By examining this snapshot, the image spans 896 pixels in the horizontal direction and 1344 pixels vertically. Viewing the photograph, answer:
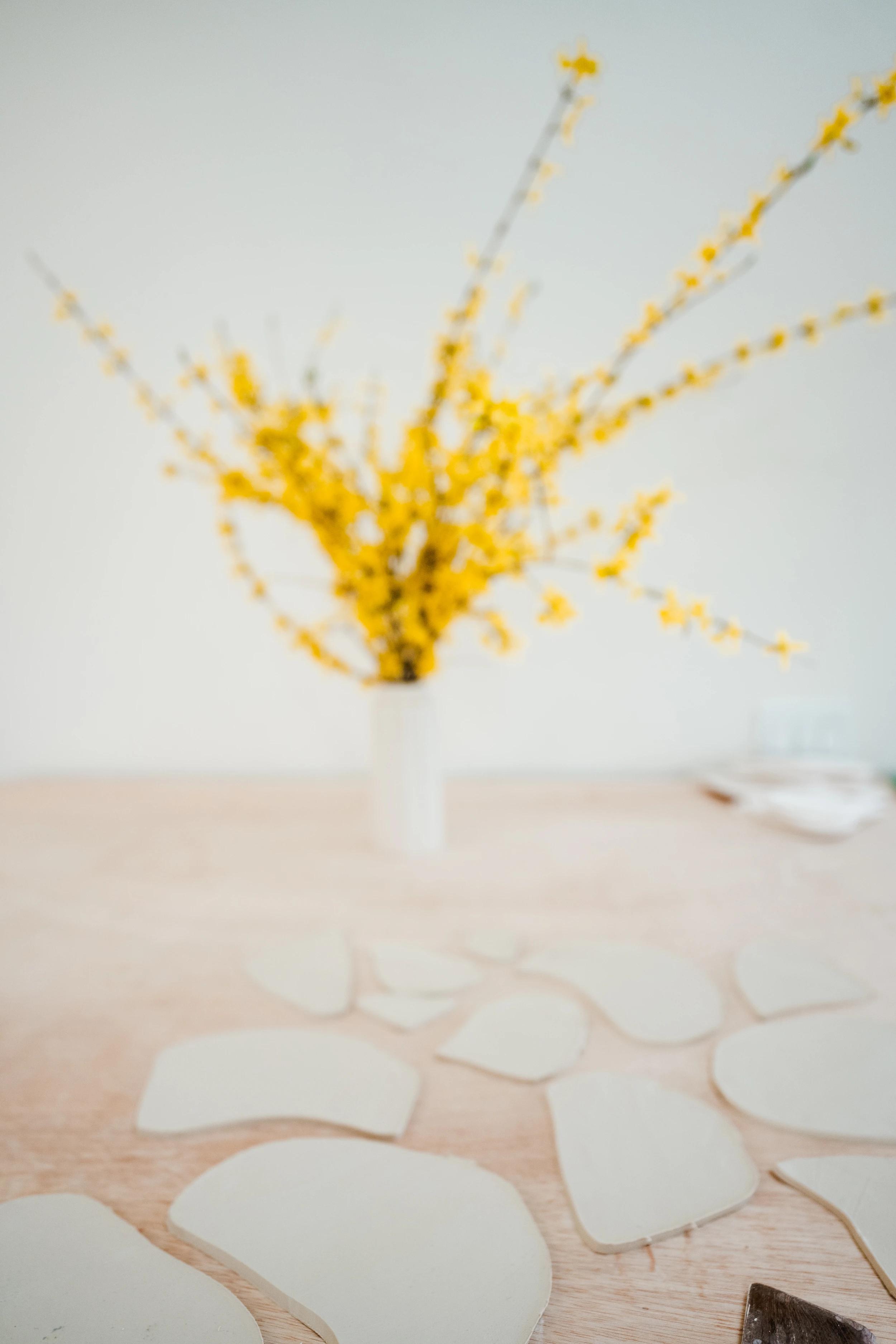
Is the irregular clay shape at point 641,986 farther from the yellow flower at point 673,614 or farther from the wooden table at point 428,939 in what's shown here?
the yellow flower at point 673,614

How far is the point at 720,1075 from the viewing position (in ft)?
1.46

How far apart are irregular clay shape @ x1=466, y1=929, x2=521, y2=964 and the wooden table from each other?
Answer: 2 centimetres

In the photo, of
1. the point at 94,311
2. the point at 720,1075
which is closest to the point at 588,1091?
the point at 720,1075

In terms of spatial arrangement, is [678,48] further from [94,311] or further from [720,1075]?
[720,1075]

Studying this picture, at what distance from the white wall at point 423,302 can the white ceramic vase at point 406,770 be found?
284 millimetres

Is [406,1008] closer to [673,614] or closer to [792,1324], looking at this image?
[792,1324]

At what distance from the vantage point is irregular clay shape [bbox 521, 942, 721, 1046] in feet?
1.64

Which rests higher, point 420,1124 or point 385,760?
point 385,760

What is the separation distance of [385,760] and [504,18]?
0.97 metres

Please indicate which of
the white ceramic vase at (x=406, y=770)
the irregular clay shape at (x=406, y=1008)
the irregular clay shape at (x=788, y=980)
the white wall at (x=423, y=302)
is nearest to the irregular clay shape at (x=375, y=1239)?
the irregular clay shape at (x=406, y=1008)

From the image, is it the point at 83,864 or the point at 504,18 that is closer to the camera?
the point at 83,864

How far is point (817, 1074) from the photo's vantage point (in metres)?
0.44

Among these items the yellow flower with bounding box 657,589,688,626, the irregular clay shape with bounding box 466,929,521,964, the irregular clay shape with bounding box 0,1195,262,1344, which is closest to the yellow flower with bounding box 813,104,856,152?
the yellow flower with bounding box 657,589,688,626

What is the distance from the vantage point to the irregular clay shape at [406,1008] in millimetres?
512
